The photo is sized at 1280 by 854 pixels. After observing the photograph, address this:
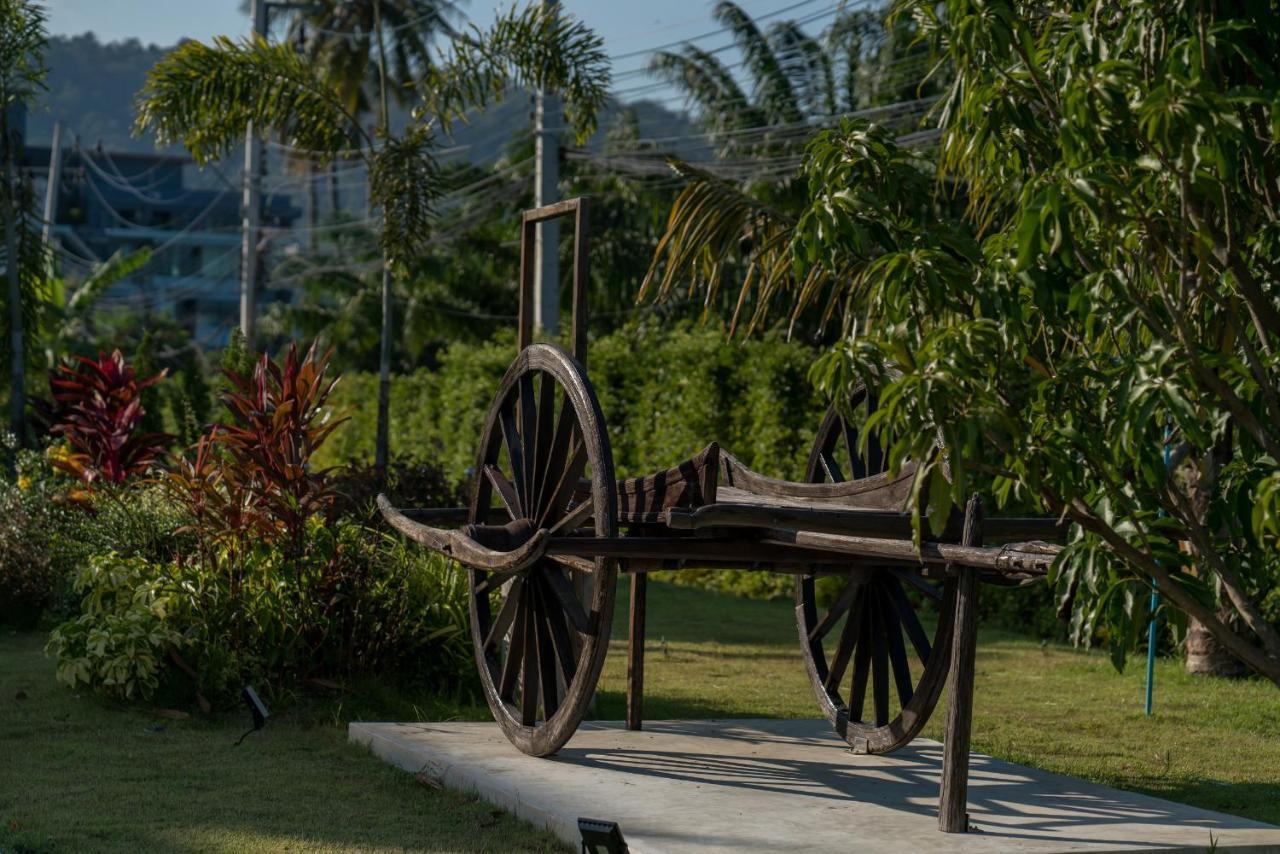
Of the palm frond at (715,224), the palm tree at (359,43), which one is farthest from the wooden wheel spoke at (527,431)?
the palm tree at (359,43)

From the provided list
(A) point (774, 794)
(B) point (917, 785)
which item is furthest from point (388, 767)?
(B) point (917, 785)

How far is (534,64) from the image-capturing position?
12.7 meters

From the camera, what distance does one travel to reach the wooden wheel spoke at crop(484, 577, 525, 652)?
20.7ft

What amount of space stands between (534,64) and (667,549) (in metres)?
8.08

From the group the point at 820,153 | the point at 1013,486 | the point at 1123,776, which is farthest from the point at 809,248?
the point at 1123,776

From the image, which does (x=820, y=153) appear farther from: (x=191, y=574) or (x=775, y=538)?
(x=191, y=574)

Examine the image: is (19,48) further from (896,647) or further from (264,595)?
(896,647)

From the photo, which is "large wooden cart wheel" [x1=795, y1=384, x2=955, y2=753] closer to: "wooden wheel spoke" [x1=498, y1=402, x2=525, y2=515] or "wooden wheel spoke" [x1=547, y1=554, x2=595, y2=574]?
"wooden wheel spoke" [x1=547, y1=554, x2=595, y2=574]

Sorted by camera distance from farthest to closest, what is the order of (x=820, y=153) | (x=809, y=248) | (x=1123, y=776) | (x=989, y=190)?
(x=1123, y=776)
(x=989, y=190)
(x=820, y=153)
(x=809, y=248)

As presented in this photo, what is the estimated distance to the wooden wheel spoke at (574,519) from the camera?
18.7 feet

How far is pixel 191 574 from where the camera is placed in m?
7.79

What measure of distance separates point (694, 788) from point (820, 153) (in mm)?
2628

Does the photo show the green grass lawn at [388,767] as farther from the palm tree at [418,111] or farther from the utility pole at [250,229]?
the utility pole at [250,229]

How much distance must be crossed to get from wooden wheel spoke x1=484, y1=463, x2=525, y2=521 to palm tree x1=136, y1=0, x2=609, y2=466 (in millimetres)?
6499
